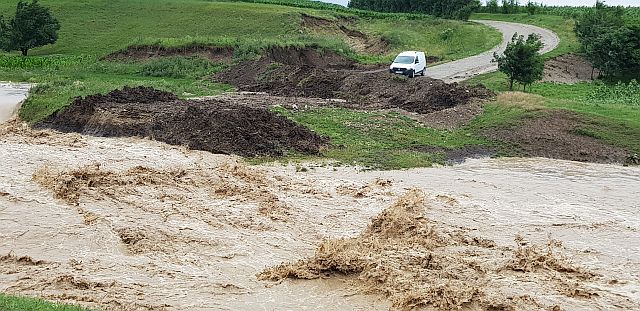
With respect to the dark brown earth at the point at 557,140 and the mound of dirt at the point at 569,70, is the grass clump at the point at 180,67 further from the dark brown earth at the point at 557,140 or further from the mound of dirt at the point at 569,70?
the dark brown earth at the point at 557,140

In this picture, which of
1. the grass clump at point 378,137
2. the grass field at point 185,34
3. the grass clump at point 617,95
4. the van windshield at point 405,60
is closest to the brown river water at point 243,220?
the grass clump at point 378,137

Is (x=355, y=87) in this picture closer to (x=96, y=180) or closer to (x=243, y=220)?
(x=96, y=180)

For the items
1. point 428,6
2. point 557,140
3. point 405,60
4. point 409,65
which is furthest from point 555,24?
point 557,140

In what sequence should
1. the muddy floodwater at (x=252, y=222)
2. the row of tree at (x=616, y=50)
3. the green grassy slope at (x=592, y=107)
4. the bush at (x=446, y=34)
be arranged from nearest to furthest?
the muddy floodwater at (x=252, y=222)
the green grassy slope at (x=592, y=107)
the row of tree at (x=616, y=50)
the bush at (x=446, y=34)

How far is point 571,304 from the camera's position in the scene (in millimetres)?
11461

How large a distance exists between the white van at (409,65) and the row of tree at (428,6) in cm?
3862

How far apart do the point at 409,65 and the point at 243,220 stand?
83.6 ft

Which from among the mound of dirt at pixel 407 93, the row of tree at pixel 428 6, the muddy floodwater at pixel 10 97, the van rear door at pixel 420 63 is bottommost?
the muddy floodwater at pixel 10 97

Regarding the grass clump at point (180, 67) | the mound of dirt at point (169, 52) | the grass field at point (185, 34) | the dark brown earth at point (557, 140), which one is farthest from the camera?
the mound of dirt at point (169, 52)

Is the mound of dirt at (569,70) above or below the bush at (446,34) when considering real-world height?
below

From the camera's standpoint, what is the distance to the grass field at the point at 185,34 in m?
45.2

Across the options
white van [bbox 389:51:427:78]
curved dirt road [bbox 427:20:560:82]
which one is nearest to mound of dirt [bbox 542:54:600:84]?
curved dirt road [bbox 427:20:560:82]

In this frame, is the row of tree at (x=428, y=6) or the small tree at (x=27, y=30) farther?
the row of tree at (x=428, y=6)

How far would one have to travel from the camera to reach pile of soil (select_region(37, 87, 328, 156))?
22.5 metres
